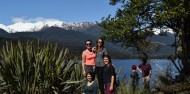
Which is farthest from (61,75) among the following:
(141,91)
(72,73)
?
(141,91)

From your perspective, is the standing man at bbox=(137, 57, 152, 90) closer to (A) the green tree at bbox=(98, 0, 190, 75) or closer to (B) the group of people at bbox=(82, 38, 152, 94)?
(A) the green tree at bbox=(98, 0, 190, 75)

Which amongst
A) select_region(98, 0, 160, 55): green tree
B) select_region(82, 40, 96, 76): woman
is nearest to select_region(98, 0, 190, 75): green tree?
select_region(98, 0, 160, 55): green tree

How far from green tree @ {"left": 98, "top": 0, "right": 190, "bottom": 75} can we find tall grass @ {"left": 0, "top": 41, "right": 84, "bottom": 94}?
7.52m

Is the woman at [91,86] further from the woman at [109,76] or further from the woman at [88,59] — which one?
the woman at [88,59]

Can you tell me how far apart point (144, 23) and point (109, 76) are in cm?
940

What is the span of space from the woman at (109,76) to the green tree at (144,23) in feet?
24.3

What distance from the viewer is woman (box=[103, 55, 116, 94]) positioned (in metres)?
9.99

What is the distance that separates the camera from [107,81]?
1030 cm

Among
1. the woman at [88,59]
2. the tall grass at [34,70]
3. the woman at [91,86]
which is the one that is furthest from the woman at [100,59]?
the woman at [91,86]

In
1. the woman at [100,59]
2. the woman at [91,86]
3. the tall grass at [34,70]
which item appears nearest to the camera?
the woman at [91,86]

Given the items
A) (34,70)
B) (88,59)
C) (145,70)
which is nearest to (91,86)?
(34,70)

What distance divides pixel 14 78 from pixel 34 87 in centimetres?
59

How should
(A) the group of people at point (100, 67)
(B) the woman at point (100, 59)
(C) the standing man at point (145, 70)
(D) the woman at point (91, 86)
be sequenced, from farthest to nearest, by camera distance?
(C) the standing man at point (145, 70) < (B) the woman at point (100, 59) < (A) the group of people at point (100, 67) < (D) the woman at point (91, 86)

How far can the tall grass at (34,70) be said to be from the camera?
32.4 feet
